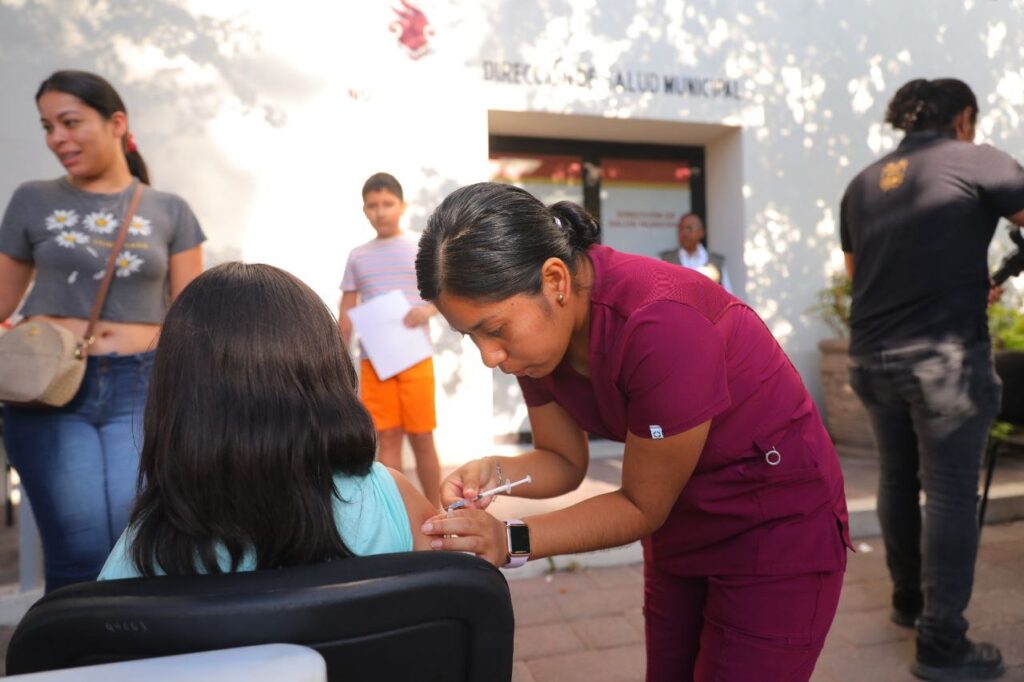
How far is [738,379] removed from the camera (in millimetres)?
1550

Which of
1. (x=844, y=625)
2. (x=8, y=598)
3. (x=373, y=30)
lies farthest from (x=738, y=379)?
(x=373, y=30)

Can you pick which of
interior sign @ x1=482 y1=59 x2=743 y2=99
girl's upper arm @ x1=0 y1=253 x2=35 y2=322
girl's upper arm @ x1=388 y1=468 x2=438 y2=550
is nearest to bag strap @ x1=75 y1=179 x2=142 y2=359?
girl's upper arm @ x1=0 y1=253 x2=35 y2=322

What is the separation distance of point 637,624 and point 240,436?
2.57 meters

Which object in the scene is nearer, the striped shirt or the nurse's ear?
the nurse's ear

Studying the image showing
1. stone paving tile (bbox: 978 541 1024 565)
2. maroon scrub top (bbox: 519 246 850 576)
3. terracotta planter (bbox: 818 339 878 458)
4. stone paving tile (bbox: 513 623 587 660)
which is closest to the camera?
maroon scrub top (bbox: 519 246 850 576)

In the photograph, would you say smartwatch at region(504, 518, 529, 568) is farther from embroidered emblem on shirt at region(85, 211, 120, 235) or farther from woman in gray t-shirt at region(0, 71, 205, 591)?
embroidered emblem on shirt at region(85, 211, 120, 235)

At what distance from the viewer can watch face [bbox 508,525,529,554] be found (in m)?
1.36

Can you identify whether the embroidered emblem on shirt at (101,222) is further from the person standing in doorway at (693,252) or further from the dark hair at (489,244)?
the person standing in doorway at (693,252)

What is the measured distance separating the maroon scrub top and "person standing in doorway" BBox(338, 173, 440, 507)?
249 cm

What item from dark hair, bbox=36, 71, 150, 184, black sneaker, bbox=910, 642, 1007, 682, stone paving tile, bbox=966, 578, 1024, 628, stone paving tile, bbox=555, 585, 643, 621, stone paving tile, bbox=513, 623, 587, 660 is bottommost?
stone paving tile, bbox=966, 578, 1024, 628

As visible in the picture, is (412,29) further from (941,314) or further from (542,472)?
(542,472)

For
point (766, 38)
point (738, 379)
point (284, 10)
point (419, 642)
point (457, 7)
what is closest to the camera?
point (419, 642)

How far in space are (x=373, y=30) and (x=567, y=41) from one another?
1.54 meters

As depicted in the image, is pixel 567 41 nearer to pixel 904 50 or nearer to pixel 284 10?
pixel 284 10
